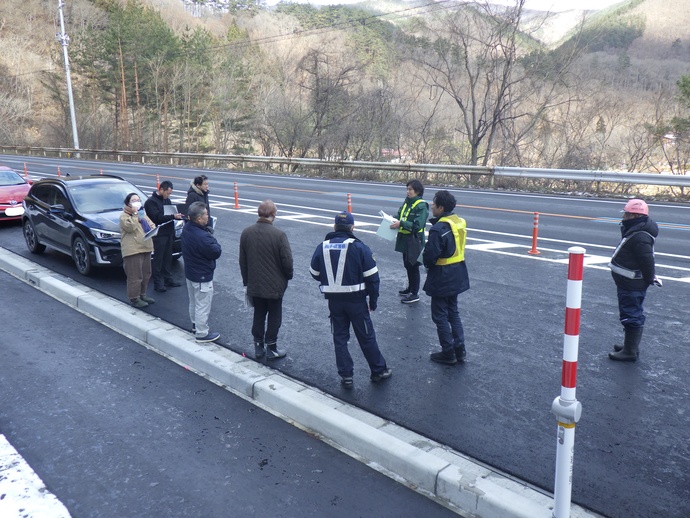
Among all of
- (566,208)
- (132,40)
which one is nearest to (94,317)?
(566,208)

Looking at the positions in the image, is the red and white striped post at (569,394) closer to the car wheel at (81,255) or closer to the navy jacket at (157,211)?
the navy jacket at (157,211)

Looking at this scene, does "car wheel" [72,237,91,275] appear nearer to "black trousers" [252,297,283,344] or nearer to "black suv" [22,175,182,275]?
"black suv" [22,175,182,275]

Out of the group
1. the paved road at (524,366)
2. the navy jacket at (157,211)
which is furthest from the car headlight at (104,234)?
the navy jacket at (157,211)

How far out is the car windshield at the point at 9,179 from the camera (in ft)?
50.7

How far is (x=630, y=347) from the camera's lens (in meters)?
6.02

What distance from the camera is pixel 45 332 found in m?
7.09

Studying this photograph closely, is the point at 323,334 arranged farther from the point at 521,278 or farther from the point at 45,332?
the point at 521,278

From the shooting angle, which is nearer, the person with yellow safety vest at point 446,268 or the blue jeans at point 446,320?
the person with yellow safety vest at point 446,268

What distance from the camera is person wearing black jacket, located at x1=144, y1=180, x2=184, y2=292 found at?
8.63 meters

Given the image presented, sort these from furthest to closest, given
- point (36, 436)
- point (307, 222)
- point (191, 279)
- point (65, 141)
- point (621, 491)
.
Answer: point (65, 141), point (307, 222), point (191, 279), point (36, 436), point (621, 491)

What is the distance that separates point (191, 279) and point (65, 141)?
2337 inches

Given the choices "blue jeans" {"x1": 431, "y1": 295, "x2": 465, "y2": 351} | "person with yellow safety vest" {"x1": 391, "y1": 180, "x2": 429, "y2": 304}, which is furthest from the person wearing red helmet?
"person with yellow safety vest" {"x1": 391, "y1": 180, "x2": 429, "y2": 304}

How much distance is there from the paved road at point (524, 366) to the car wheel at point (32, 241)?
8.4 inches

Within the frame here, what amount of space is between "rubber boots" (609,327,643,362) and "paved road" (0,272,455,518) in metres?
3.25
